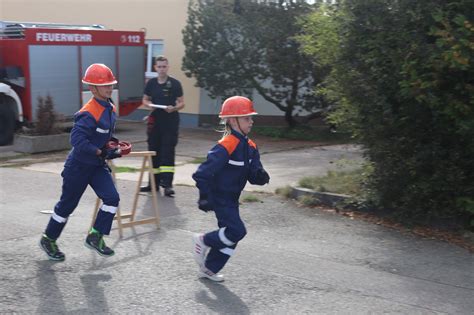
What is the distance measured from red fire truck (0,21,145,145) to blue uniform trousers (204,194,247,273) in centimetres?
1003

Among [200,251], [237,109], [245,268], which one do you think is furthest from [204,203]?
[245,268]

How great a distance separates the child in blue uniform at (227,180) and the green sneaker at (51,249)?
1.32m

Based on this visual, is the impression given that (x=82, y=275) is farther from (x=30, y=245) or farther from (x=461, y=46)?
(x=461, y=46)

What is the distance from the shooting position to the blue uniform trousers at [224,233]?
5.63 m

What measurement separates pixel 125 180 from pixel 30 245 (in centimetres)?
409

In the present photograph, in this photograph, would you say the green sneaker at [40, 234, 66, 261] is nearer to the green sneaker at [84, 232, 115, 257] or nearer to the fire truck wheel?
the green sneaker at [84, 232, 115, 257]

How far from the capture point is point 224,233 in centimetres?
565

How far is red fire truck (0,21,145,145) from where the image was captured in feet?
49.7

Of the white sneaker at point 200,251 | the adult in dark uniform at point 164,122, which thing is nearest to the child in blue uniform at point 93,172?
the white sneaker at point 200,251

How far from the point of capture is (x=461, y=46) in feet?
23.0

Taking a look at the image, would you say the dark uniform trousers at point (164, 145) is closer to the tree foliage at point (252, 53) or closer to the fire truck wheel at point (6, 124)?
the fire truck wheel at point (6, 124)

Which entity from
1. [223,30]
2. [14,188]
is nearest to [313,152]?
[223,30]

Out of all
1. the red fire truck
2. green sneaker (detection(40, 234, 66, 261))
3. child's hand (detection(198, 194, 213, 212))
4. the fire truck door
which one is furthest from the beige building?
child's hand (detection(198, 194, 213, 212))

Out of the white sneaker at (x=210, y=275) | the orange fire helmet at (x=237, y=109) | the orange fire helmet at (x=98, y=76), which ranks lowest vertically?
the white sneaker at (x=210, y=275)
